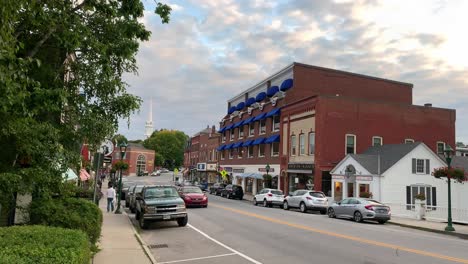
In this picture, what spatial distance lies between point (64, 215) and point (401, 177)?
27104mm

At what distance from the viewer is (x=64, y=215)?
34.8 ft

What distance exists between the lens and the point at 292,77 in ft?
161

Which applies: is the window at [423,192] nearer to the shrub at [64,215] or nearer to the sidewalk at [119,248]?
the sidewalk at [119,248]

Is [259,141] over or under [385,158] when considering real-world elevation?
over

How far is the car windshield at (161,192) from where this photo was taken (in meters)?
19.7

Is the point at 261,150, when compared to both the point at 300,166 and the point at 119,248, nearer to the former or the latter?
the point at 300,166

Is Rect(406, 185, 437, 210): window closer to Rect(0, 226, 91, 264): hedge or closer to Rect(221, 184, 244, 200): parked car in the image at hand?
Rect(221, 184, 244, 200): parked car

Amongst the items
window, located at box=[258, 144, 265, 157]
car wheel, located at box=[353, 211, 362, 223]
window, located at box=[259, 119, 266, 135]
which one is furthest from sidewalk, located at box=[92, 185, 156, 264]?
window, located at box=[259, 119, 266, 135]

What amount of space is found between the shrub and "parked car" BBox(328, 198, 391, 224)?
17.1 meters

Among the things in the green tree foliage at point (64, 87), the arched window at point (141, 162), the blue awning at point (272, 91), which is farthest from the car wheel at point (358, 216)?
the arched window at point (141, 162)

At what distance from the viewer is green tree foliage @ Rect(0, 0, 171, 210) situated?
826 cm

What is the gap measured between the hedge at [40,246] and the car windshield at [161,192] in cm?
1157

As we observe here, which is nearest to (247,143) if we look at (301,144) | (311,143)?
(301,144)

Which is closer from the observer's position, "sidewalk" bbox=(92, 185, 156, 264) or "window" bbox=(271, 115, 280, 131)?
"sidewalk" bbox=(92, 185, 156, 264)
